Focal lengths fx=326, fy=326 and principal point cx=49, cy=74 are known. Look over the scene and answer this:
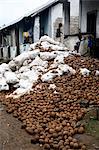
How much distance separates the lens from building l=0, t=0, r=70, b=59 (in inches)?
636

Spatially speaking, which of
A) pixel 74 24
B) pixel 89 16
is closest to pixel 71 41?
pixel 74 24

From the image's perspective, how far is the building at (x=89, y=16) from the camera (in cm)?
1386

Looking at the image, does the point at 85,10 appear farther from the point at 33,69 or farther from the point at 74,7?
the point at 33,69

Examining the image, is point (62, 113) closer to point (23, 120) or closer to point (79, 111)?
point (79, 111)

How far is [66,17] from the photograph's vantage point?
16156 mm

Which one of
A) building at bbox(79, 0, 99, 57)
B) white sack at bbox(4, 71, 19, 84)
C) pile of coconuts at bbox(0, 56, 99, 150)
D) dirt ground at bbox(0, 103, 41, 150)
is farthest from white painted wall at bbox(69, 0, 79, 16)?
dirt ground at bbox(0, 103, 41, 150)

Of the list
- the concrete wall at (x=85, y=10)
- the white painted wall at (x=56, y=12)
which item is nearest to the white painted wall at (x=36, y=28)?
the white painted wall at (x=56, y=12)

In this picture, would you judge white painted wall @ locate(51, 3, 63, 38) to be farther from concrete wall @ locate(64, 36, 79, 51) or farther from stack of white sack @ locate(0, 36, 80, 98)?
stack of white sack @ locate(0, 36, 80, 98)

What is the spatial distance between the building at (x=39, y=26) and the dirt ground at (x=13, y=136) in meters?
10.1

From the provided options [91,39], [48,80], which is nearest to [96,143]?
[48,80]

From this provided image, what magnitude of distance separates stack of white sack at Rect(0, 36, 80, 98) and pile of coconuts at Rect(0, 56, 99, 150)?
230 mm

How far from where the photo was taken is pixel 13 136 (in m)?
5.52

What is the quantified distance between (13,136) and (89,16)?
32.7ft

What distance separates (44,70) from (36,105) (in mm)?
2536
